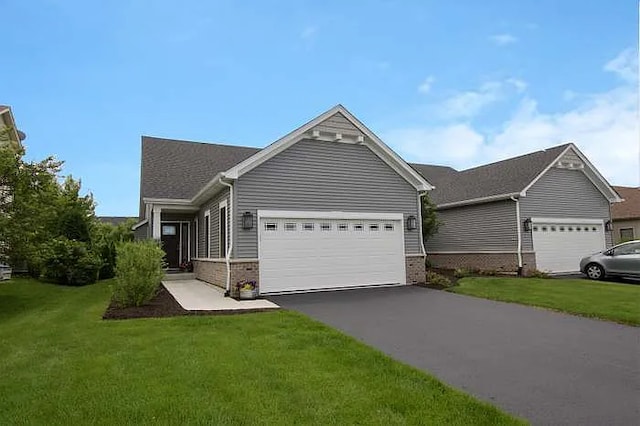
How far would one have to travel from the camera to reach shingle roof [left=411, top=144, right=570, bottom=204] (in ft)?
57.7

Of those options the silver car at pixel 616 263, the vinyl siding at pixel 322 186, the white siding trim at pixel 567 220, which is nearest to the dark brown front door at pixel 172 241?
the vinyl siding at pixel 322 186

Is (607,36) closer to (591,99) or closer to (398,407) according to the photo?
(591,99)

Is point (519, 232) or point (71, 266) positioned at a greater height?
point (519, 232)

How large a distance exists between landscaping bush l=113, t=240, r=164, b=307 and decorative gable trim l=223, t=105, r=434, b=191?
305 centimetres

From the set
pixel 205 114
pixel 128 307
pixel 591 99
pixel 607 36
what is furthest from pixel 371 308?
pixel 205 114

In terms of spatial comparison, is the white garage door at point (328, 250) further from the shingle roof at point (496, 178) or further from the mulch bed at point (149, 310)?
the shingle roof at point (496, 178)

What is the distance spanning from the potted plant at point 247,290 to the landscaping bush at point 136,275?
7.02ft

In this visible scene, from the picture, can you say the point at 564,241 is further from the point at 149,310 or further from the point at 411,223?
the point at 149,310

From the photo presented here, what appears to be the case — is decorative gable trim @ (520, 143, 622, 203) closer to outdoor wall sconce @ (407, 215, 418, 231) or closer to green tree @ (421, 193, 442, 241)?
green tree @ (421, 193, 442, 241)

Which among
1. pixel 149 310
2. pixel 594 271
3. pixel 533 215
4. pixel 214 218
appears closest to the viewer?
pixel 149 310

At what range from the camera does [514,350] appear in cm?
587

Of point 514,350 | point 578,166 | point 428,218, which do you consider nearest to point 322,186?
point 428,218

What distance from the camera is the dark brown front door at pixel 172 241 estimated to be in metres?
19.4

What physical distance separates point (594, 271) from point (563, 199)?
12.3ft
